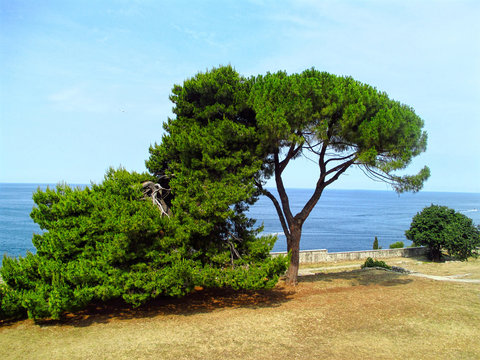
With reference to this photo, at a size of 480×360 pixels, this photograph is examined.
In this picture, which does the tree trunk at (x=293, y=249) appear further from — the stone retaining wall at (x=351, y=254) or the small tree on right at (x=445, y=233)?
the small tree on right at (x=445, y=233)

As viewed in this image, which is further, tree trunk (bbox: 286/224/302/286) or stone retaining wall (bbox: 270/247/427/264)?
stone retaining wall (bbox: 270/247/427/264)

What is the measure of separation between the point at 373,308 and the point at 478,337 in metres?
2.99

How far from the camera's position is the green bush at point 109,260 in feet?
33.3

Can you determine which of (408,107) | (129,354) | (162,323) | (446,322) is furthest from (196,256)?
(408,107)

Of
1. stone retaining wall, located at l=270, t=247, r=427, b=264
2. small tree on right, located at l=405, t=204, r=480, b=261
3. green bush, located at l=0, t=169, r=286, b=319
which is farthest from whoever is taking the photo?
small tree on right, located at l=405, t=204, r=480, b=261

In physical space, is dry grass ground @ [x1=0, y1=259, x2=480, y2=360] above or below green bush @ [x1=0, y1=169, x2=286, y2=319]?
below

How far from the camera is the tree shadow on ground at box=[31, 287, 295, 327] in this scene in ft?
36.6

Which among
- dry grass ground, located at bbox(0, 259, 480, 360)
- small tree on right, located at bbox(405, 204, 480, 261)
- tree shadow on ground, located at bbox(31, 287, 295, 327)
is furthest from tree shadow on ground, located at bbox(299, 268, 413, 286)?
small tree on right, located at bbox(405, 204, 480, 261)

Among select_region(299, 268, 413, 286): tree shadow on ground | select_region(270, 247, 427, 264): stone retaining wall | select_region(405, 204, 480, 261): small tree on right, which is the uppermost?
select_region(405, 204, 480, 261): small tree on right

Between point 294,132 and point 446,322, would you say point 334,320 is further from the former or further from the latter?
point 294,132

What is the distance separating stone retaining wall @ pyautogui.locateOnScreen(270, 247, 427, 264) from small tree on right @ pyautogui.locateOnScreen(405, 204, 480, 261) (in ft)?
3.73

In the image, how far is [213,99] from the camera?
13.4m

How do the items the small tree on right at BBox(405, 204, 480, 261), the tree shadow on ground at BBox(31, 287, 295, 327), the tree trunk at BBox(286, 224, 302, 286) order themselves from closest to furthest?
the tree shadow on ground at BBox(31, 287, 295, 327)
the tree trunk at BBox(286, 224, 302, 286)
the small tree on right at BBox(405, 204, 480, 261)

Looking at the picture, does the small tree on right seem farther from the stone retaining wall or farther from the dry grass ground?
the dry grass ground
